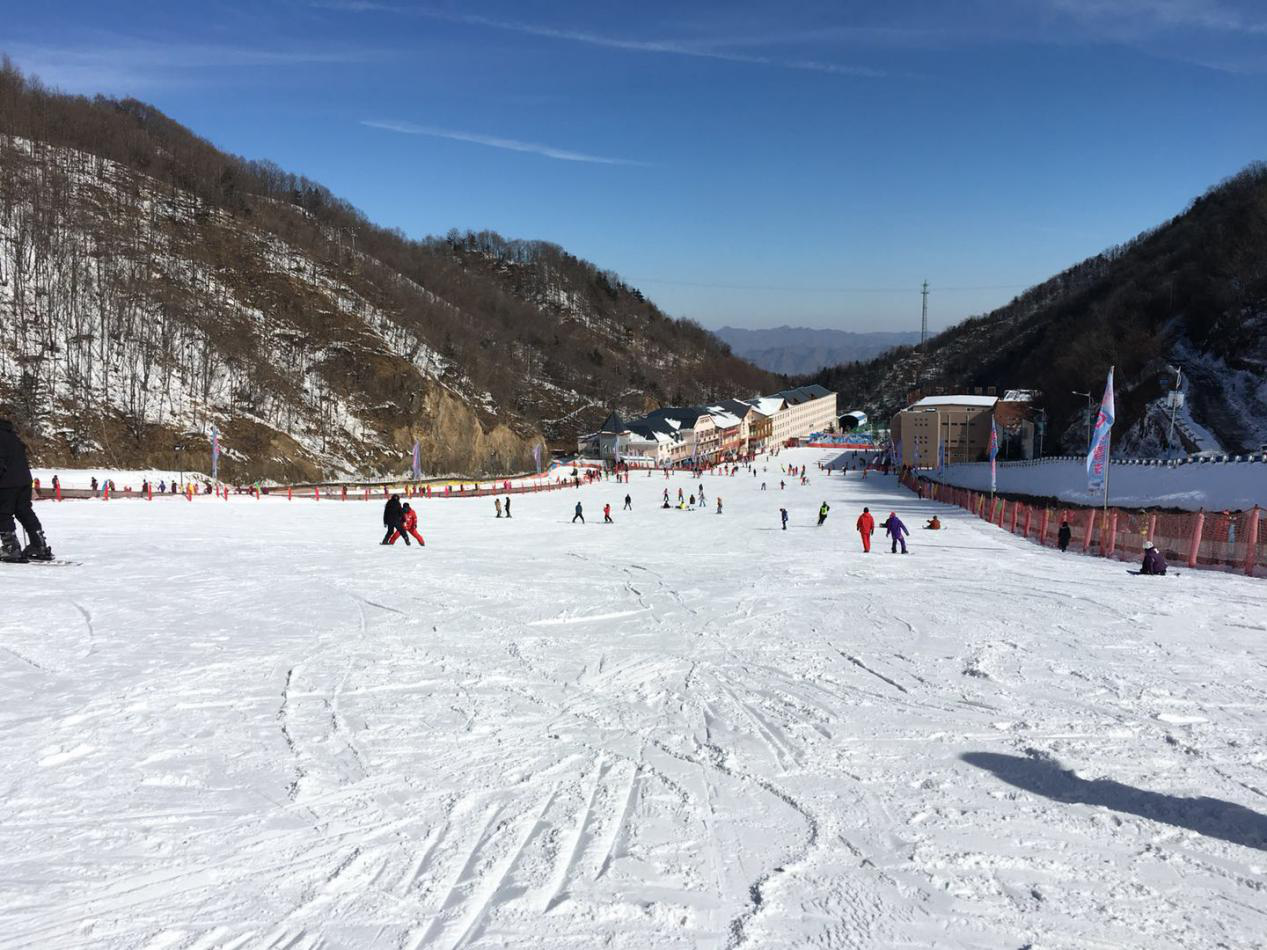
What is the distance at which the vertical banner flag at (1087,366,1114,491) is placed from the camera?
21.2 meters

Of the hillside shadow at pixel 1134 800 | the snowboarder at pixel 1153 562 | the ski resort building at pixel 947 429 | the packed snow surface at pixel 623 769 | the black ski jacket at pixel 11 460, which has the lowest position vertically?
the packed snow surface at pixel 623 769

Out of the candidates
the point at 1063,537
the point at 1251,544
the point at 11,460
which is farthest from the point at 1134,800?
the point at 1063,537

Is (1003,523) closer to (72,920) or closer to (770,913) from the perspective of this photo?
(770,913)

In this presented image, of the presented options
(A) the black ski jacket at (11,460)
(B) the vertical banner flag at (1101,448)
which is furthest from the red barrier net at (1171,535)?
(A) the black ski jacket at (11,460)

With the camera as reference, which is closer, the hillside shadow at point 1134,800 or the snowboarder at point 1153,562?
the hillside shadow at point 1134,800

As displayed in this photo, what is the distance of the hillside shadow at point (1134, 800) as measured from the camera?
15.5ft

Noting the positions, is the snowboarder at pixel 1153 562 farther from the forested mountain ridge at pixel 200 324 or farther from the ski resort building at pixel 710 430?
the ski resort building at pixel 710 430

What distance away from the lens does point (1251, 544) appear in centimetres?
1522

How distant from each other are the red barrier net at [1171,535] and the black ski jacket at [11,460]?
21985 millimetres

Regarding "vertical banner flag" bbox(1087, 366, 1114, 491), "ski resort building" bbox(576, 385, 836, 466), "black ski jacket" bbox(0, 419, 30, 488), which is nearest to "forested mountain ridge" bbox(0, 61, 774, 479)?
"ski resort building" bbox(576, 385, 836, 466)

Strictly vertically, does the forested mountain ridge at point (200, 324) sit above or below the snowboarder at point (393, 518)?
above

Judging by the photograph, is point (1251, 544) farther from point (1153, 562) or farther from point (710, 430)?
point (710, 430)

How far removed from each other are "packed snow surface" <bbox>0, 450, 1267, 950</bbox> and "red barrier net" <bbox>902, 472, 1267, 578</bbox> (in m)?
4.01

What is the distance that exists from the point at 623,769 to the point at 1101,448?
69.5 feet
